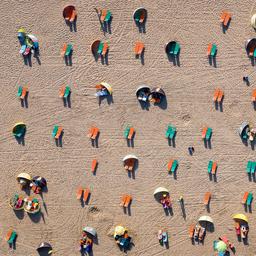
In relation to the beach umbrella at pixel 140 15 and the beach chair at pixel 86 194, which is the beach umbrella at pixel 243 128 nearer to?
the beach umbrella at pixel 140 15

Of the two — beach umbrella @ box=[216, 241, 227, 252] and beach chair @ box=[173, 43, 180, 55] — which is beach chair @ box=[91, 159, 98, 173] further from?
beach umbrella @ box=[216, 241, 227, 252]

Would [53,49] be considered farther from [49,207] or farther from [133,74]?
[49,207]

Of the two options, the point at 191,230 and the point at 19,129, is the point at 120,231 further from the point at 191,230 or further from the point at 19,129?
the point at 19,129

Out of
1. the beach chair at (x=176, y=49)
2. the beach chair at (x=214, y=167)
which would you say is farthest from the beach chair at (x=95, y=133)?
the beach chair at (x=214, y=167)

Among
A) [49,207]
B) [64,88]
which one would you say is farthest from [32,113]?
[49,207]

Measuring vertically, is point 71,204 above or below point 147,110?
below

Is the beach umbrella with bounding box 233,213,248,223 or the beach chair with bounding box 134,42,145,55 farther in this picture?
the beach chair with bounding box 134,42,145,55

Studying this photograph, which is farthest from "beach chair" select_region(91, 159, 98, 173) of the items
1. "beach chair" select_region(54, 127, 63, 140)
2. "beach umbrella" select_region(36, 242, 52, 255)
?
"beach umbrella" select_region(36, 242, 52, 255)
